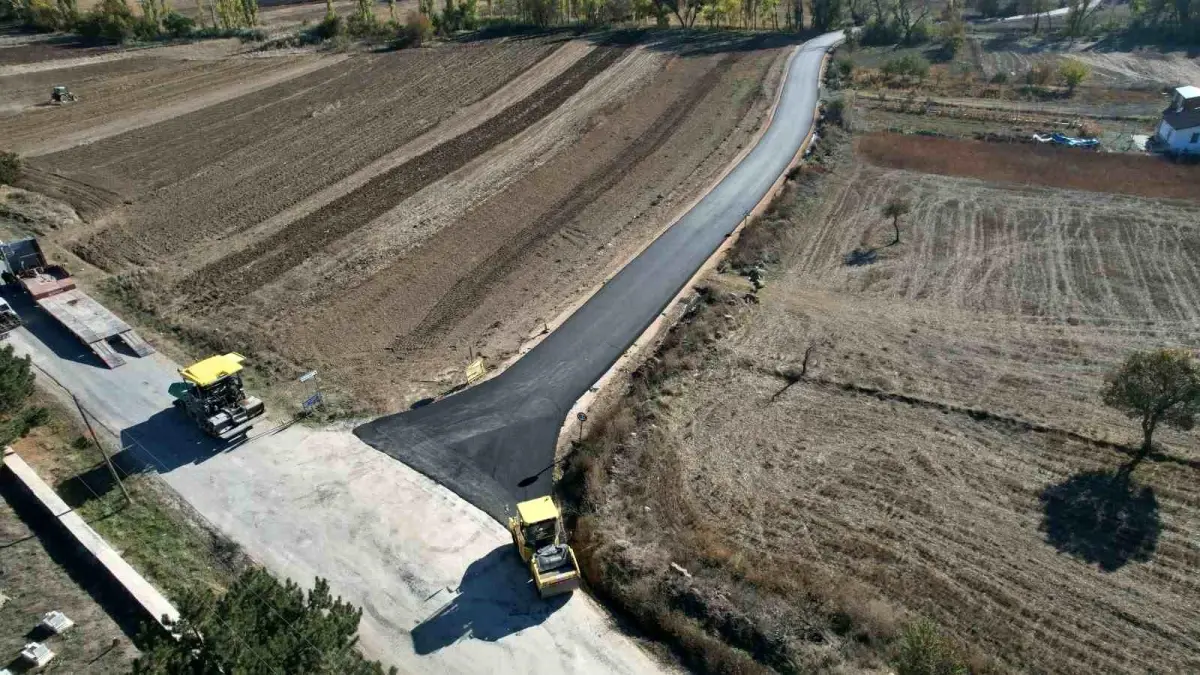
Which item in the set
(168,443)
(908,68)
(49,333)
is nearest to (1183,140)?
(908,68)

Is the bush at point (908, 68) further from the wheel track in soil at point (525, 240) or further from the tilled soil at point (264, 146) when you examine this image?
the tilled soil at point (264, 146)

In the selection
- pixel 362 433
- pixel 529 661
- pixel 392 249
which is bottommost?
pixel 529 661

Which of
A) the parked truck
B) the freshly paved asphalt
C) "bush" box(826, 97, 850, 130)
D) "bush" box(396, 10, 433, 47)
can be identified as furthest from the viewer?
"bush" box(396, 10, 433, 47)

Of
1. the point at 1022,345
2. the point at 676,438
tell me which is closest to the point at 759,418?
the point at 676,438

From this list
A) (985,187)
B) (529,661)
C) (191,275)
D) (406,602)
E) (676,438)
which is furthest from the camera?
(985,187)

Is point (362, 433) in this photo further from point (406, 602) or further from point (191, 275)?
point (191, 275)

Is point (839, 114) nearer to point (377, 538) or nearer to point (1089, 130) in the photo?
point (1089, 130)

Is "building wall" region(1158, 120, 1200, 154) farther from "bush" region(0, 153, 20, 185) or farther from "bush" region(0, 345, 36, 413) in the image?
"bush" region(0, 153, 20, 185)

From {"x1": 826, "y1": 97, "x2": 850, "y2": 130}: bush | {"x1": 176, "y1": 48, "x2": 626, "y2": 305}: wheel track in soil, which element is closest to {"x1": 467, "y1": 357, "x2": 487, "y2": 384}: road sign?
{"x1": 176, "y1": 48, "x2": 626, "y2": 305}: wheel track in soil
